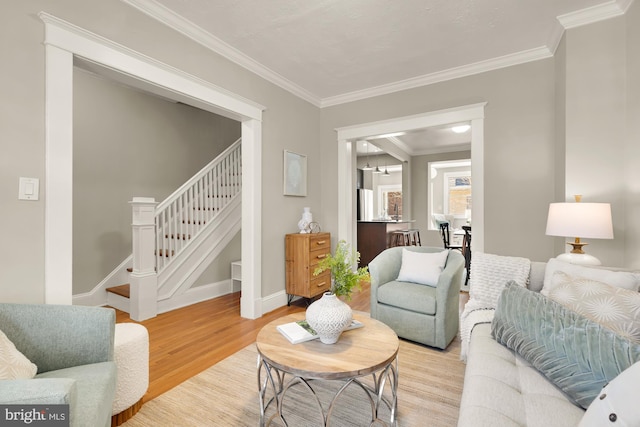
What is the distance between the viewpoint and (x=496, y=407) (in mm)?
1084

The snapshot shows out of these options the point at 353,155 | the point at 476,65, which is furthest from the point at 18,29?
the point at 476,65

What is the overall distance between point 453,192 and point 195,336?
26.0 feet

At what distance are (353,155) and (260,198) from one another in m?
1.68

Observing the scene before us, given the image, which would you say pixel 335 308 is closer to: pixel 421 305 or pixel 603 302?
pixel 603 302

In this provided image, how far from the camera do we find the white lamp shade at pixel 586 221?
2.13m

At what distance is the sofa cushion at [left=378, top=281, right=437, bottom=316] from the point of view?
8.36ft

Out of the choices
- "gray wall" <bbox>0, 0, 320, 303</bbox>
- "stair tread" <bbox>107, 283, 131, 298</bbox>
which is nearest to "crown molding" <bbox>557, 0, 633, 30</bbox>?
"gray wall" <bbox>0, 0, 320, 303</bbox>

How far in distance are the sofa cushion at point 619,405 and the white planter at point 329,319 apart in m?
0.93

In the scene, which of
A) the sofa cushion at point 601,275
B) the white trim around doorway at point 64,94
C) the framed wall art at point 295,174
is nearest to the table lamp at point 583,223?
the sofa cushion at point 601,275

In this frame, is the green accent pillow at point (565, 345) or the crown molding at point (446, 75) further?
the crown molding at point (446, 75)

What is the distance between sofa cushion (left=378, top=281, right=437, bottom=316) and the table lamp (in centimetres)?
104

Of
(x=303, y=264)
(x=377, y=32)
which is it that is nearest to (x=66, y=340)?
(x=303, y=264)

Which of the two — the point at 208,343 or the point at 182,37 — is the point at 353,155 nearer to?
the point at 182,37

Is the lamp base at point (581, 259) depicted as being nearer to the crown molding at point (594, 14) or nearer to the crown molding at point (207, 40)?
the crown molding at point (594, 14)
